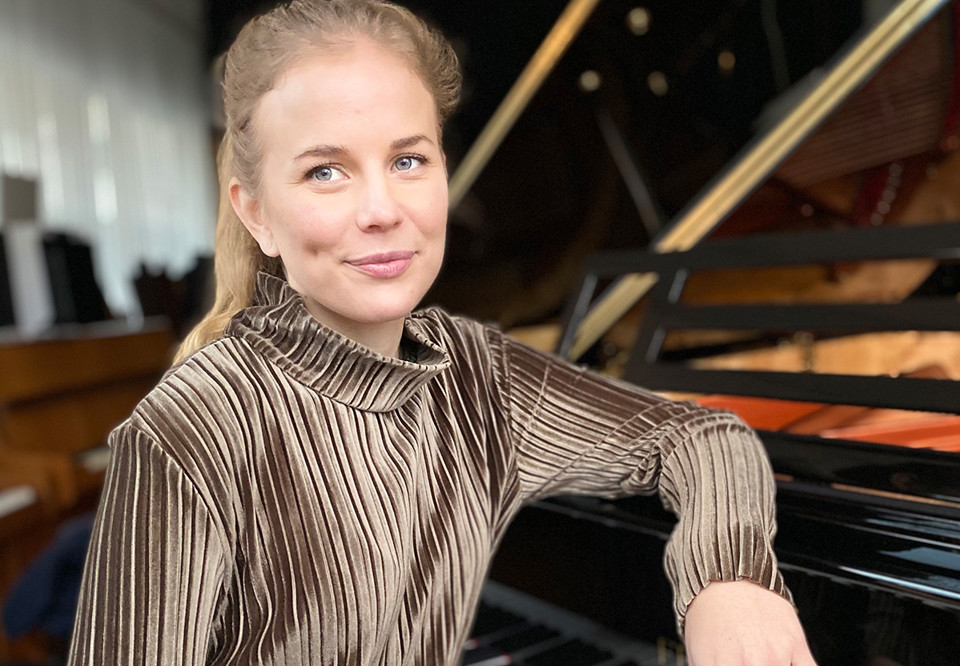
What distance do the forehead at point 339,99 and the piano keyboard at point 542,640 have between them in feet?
2.54

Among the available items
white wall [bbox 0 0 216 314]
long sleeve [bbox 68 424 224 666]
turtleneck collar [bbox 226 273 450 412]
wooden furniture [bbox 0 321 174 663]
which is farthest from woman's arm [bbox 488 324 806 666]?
white wall [bbox 0 0 216 314]

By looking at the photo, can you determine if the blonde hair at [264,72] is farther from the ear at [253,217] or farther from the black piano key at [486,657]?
the black piano key at [486,657]

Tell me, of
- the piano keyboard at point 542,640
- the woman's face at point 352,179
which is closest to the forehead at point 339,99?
the woman's face at point 352,179

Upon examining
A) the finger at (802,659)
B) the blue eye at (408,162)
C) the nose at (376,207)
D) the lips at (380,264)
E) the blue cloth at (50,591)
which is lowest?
the blue cloth at (50,591)

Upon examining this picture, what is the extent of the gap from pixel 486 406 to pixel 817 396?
470 mm

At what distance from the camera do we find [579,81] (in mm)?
2461

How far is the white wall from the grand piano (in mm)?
3500

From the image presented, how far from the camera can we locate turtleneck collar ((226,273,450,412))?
89 cm

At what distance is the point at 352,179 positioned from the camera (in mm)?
847

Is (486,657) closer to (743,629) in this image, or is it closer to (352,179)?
(743,629)

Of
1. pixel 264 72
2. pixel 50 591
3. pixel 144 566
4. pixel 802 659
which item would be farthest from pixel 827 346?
pixel 50 591

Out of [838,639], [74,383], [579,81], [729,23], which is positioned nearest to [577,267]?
[579,81]

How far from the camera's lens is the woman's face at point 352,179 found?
0.83 metres

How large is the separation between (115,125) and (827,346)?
4.84 meters
